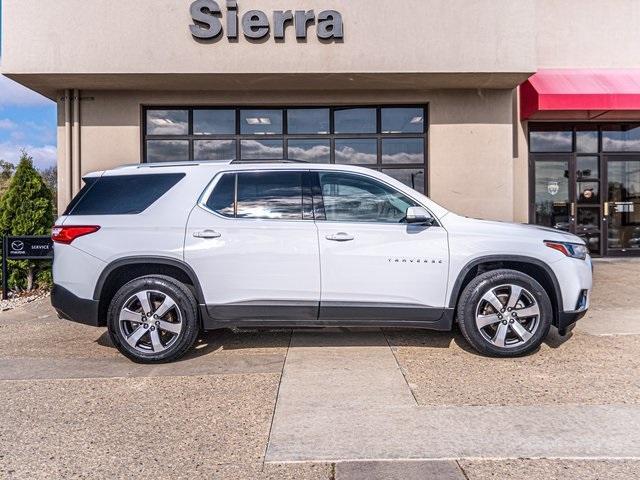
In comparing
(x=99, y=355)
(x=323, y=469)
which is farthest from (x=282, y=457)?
(x=99, y=355)

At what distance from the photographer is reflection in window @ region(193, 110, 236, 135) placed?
33.1 feet

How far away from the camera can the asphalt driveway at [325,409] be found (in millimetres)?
2807

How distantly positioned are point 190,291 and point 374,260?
1.80m

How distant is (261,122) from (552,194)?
719 centimetres

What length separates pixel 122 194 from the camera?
185 inches

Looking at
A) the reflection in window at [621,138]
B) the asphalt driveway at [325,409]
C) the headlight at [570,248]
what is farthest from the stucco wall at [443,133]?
the headlight at [570,248]

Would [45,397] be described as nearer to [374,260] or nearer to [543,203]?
[374,260]

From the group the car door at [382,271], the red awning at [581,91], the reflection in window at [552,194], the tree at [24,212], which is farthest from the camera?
the reflection in window at [552,194]

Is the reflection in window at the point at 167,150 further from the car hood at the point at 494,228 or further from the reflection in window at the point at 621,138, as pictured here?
the reflection in window at the point at 621,138

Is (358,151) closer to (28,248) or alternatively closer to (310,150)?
(310,150)

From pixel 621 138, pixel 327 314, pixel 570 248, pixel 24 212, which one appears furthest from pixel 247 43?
pixel 621 138

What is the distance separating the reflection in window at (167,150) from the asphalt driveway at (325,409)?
546 cm

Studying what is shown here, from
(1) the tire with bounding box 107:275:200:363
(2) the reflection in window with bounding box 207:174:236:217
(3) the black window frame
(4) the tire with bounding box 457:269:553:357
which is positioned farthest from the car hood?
(3) the black window frame

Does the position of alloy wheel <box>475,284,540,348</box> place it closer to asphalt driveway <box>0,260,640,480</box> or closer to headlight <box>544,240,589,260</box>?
asphalt driveway <box>0,260,640,480</box>
